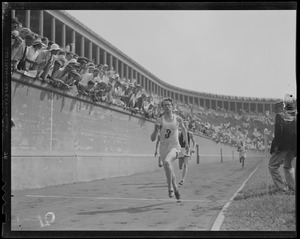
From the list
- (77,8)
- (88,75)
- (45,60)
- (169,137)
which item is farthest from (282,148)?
(88,75)


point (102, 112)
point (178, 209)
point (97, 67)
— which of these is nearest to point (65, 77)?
point (97, 67)

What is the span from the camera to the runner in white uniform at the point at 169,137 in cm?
916

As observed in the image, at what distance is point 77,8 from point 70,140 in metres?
7.85

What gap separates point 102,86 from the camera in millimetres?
15320

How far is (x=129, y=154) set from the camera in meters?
17.3

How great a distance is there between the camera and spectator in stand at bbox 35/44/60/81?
11.6 m

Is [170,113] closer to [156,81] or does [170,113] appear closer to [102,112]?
[156,81]

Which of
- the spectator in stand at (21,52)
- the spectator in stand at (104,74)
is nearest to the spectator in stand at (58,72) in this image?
the spectator in stand at (104,74)

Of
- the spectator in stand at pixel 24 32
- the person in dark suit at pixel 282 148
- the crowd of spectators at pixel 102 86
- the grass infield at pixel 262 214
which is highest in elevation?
the spectator in stand at pixel 24 32

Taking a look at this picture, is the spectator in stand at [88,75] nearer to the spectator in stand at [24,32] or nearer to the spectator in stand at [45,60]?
the spectator in stand at [45,60]

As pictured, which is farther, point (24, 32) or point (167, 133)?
point (24, 32)

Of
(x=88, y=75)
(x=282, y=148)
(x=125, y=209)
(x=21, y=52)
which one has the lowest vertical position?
(x=125, y=209)

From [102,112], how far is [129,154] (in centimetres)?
207

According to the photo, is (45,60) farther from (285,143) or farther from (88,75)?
(285,143)
